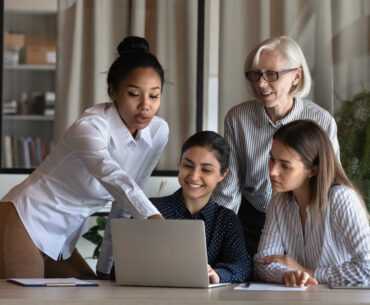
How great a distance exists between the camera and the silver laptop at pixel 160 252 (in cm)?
205

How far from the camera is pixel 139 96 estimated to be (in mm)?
2555

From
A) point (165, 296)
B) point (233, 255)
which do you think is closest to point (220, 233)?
point (233, 255)

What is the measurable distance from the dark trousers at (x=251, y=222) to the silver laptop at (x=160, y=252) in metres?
0.92

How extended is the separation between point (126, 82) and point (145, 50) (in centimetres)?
26

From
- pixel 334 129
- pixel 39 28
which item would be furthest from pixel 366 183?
pixel 39 28

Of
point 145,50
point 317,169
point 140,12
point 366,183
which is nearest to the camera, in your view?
point 317,169

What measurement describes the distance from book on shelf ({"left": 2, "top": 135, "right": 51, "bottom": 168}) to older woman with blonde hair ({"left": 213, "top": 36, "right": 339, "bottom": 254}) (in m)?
1.93

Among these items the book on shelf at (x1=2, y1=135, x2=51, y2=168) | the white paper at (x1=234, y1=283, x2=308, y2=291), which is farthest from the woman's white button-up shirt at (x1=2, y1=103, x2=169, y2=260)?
the book on shelf at (x1=2, y1=135, x2=51, y2=168)

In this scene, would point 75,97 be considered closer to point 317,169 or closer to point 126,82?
point 126,82

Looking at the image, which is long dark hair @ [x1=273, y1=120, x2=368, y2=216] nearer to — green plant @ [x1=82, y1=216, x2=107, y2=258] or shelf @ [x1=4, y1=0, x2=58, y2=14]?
green plant @ [x1=82, y1=216, x2=107, y2=258]

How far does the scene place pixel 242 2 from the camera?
15.0 ft

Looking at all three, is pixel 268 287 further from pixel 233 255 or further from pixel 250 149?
pixel 250 149

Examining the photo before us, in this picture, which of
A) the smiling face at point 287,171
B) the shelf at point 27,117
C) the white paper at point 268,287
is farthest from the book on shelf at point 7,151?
the white paper at point 268,287

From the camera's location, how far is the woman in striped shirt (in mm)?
2277
